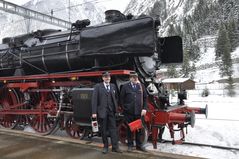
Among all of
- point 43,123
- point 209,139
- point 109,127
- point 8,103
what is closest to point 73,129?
point 43,123

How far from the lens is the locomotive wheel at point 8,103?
10527 millimetres

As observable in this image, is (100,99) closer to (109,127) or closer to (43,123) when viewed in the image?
(109,127)

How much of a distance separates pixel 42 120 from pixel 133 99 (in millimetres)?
3792

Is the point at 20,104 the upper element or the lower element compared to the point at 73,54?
lower

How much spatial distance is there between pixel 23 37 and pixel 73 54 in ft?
10.6

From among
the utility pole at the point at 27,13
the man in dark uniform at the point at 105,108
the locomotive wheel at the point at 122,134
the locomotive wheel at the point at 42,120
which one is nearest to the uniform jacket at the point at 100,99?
the man in dark uniform at the point at 105,108

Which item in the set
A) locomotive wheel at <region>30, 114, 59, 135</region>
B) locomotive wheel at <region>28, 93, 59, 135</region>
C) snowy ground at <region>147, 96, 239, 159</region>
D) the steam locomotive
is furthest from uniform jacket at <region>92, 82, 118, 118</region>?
locomotive wheel at <region>30, 114, 59, 135</region>

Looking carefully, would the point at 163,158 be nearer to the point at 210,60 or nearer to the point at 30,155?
the point at 30,155

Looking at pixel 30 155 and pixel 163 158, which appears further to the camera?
pixel 30 155

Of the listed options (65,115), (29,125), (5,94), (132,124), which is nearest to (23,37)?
(5,94)

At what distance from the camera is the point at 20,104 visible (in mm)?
10008

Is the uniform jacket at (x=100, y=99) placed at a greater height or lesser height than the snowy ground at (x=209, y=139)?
greater

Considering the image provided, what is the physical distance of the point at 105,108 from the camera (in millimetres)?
6391

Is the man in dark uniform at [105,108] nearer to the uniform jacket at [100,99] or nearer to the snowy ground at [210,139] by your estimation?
the uniform jacket at [100,99]
